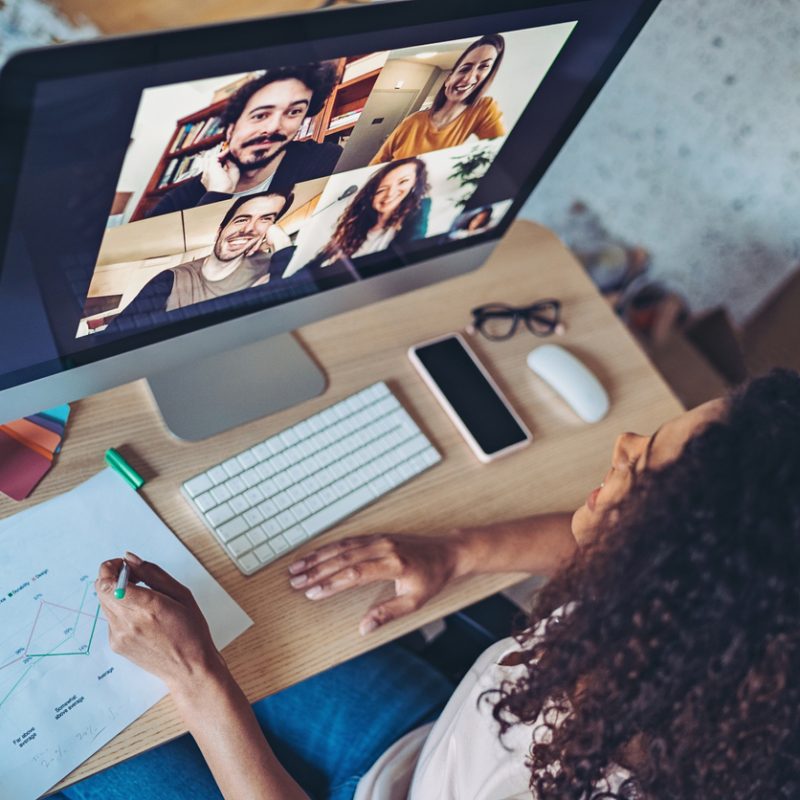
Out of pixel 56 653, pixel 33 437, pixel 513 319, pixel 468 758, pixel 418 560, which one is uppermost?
pixel 33 437

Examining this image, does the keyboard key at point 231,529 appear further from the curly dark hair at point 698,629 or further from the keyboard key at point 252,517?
the curly dark hair at point 698,629

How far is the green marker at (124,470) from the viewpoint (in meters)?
0.78

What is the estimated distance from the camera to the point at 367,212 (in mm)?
754

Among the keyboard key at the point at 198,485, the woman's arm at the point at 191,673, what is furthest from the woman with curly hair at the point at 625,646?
the keyboard key at the point at 198,485

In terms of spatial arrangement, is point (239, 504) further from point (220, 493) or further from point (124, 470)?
point (124, 470)

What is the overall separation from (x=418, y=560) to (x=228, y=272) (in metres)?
0.36

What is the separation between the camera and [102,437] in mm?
811

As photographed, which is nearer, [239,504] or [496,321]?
[239,504]

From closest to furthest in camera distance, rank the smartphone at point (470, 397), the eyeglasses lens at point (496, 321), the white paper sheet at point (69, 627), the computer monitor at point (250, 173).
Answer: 1. the computer monitor at point (250, 173)
2. the white paper sheet at point (69, 627)
3. the smartphone at point (470, 397)
4. the eyeglasses lens at point (496, 321)

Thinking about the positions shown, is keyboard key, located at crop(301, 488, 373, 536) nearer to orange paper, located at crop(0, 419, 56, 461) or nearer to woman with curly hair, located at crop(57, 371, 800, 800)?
woman with curly hair, located at crop(57, 371, 800, 800)

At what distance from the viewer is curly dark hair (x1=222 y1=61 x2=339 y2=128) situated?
536mm

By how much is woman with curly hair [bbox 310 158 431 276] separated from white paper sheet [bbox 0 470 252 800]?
1.08 ft

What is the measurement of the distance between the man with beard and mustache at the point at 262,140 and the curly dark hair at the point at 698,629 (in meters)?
0.39

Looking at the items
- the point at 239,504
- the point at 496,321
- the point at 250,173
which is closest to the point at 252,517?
the point at 239,504
